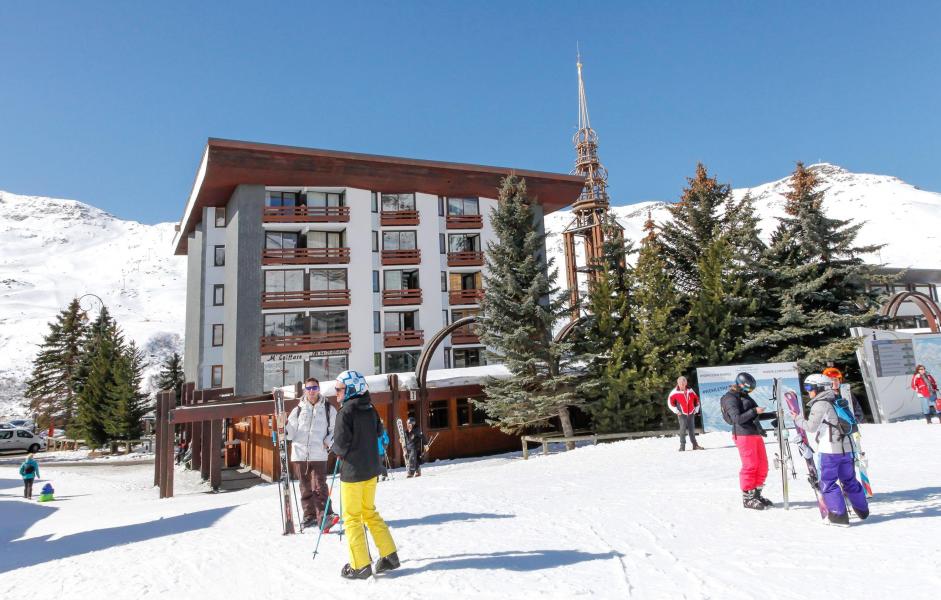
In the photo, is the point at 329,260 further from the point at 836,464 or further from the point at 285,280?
the point at 836,464

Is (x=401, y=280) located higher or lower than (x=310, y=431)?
higher

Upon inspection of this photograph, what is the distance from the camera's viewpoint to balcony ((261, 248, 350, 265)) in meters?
35.7

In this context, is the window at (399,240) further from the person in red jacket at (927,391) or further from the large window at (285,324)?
the person in red jacket at (927,391)

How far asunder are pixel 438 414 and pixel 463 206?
19900 mm

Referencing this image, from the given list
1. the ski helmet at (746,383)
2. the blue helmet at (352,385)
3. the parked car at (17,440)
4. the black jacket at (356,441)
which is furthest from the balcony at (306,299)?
the black jacket at (356,441)

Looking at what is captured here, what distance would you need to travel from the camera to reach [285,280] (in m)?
36.3

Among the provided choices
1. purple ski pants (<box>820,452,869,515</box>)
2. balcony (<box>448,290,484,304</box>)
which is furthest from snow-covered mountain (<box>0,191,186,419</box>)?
purple ski pants (<box>820,452,869,515</box>)

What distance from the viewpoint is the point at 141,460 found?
35.1 m

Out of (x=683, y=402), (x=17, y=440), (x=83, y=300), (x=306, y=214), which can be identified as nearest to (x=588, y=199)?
(x=306, y=214)

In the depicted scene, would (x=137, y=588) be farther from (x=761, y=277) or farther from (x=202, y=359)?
(x=202, y=359)

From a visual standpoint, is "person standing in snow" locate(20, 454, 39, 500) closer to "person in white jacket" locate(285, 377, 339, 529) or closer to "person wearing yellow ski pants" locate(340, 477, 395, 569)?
"person in white jacket" locate(285, 377, 339, 529)

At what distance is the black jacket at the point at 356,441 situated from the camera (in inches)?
222

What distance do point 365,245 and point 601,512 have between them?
104 ft

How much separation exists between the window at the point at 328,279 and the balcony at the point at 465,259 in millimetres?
7396
